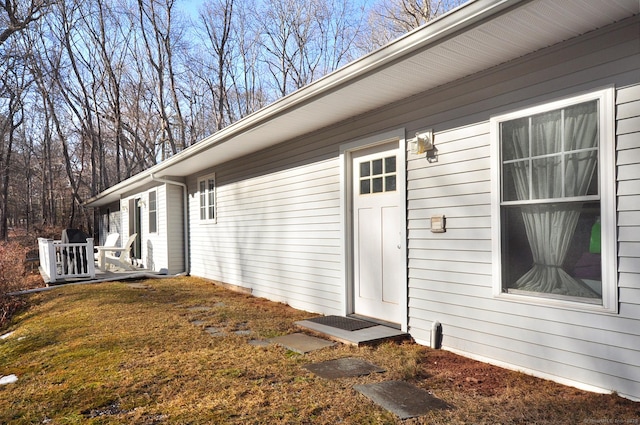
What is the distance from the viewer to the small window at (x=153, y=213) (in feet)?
37.6

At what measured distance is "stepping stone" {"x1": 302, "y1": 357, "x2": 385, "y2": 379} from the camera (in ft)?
11.1

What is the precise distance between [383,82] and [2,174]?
75.3 ft

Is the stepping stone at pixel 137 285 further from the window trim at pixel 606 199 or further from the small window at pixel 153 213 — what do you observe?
the window trim at pixel 606 199

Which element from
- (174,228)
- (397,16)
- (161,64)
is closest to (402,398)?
(174,228)

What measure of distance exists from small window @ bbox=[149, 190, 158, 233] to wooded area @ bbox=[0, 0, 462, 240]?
823 cm

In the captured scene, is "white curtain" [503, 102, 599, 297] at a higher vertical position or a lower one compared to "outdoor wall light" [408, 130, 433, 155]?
lower

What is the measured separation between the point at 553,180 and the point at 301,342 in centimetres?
274

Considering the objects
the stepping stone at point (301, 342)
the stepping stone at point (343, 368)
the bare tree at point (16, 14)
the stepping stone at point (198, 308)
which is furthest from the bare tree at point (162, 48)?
the stepping stone at point (343, 368)

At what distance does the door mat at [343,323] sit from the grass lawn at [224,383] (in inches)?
16.6

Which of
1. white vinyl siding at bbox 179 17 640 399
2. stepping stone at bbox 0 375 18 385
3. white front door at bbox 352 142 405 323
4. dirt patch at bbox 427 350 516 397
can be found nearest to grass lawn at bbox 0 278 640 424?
dirt patch at bbox 427 350 516 397

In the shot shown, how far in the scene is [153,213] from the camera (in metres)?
11.7

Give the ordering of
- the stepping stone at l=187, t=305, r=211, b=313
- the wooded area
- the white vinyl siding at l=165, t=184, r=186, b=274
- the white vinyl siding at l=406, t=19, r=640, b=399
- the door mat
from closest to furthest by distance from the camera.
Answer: the white vinyl siding at l=406, t=19, r=640, b=399, the door mat, the stepping stone at l=187, t=305, r=211, b=313, the white vinyl siding at l=165, t=184, r=186, b=274, the wooded area

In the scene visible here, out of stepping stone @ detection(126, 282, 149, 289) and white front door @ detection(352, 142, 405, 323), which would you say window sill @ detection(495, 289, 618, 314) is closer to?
white front door @ detection(352, 142, 405, 323)

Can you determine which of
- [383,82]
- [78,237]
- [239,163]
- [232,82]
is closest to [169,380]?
[383,82]
